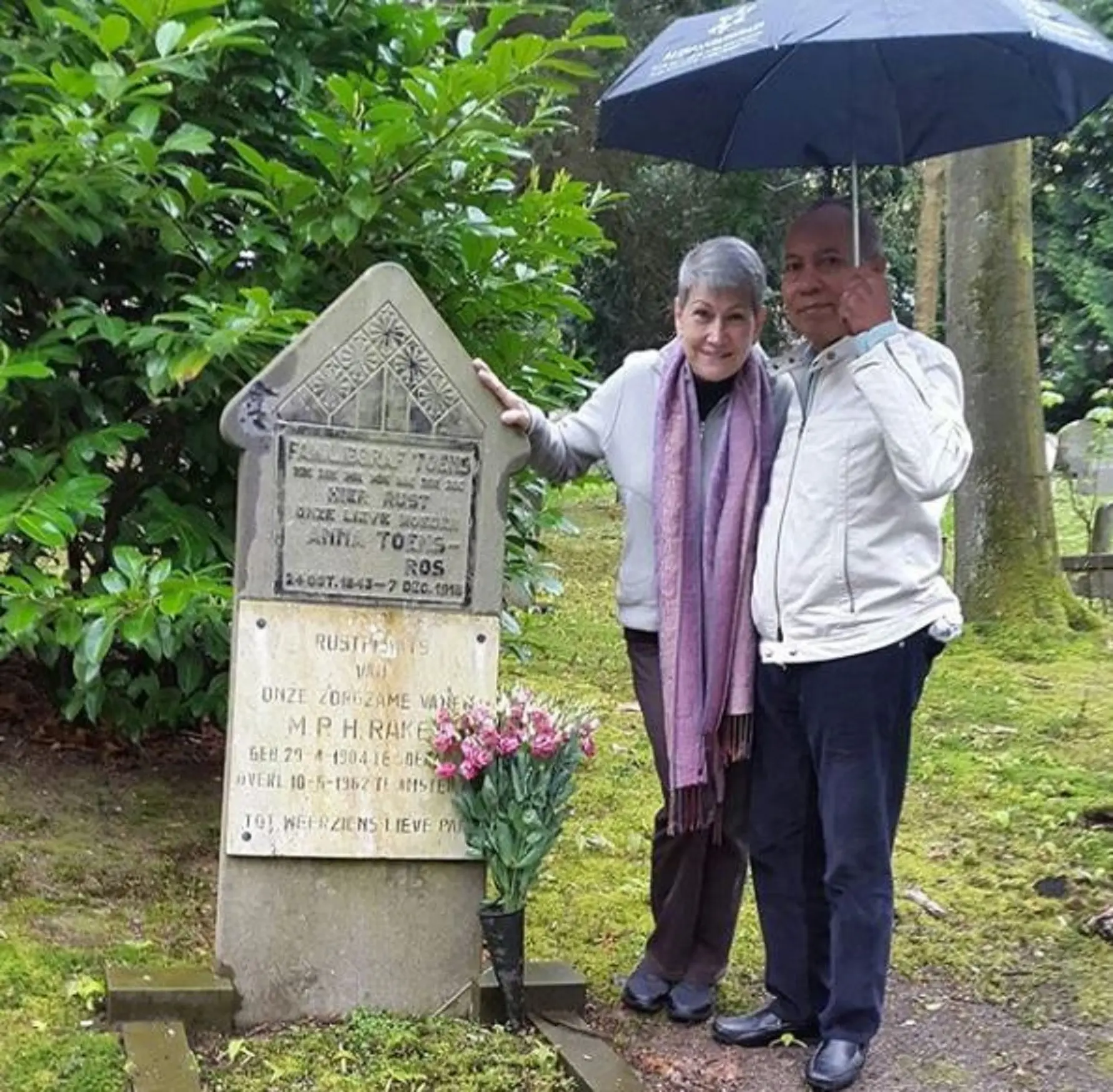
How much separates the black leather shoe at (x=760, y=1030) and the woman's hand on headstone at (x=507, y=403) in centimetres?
164

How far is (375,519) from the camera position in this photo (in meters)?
3.82

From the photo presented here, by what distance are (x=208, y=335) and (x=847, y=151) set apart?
1789 mm

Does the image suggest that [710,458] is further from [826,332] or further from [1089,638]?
[1089,638]

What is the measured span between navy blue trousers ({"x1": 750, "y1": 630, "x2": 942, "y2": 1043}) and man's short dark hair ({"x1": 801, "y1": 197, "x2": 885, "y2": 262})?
0.93 meters

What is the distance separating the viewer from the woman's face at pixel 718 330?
3.77 metres

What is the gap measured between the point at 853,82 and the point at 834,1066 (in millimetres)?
2368

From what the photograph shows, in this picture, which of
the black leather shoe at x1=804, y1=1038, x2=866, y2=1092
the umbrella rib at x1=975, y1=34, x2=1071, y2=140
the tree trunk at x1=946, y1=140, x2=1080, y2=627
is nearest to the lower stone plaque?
the black leather shoe at x1=804, y1=1038, x2=866, y2=1092

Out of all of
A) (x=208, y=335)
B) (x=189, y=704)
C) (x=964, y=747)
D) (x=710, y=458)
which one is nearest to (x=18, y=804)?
(x=189, y=704)

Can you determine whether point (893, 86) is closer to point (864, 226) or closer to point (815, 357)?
point (864, 226)

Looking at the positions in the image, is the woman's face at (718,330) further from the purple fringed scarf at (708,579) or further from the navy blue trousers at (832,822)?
the navy blue trousers at (832,822)

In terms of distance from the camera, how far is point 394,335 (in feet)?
12.6

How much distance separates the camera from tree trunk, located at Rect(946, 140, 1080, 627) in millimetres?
8711

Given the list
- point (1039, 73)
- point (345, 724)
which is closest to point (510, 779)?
point (345, 724)

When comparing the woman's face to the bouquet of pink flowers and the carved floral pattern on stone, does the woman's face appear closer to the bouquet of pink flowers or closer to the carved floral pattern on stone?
the carved floral pattern on stone
